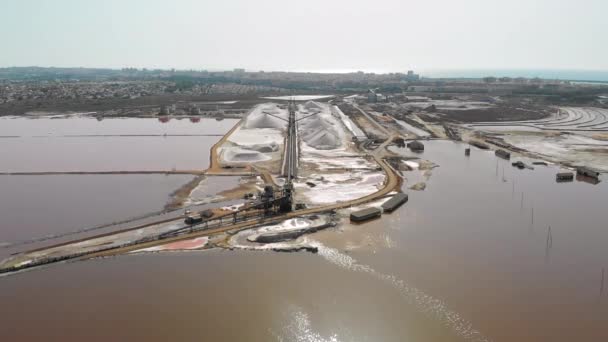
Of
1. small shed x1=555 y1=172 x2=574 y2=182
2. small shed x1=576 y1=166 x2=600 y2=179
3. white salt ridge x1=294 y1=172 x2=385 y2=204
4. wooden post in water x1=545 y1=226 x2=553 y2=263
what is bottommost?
wooden post in water x1=545 y1=226 x2=553 y2=263

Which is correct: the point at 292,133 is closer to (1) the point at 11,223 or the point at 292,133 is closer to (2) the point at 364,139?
(2) the point at 364,139

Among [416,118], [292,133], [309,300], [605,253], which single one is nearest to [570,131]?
[416,118]

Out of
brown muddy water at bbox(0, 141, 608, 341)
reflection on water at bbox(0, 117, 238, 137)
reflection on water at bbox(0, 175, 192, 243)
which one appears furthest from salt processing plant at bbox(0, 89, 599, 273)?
reflection on water at bbox(0, 117, 238, 137)

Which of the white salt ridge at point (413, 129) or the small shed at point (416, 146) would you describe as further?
the white salt ridge at point (413, 129)

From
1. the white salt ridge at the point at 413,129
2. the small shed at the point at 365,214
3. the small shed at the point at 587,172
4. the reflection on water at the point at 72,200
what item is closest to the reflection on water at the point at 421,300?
the small shed at the point at 365,214

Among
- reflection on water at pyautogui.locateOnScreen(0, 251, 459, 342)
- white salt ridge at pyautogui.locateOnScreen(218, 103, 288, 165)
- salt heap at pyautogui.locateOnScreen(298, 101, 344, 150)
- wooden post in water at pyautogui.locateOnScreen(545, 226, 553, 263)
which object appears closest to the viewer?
reflection on water at pyautogui.locateOnScreen(0, 251, 459, 342)

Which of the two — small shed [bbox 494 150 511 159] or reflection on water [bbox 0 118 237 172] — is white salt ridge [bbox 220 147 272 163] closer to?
reflection on water [bbox 0 118 237 172]

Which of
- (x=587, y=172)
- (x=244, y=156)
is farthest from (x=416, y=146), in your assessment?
(x=244, y=156)

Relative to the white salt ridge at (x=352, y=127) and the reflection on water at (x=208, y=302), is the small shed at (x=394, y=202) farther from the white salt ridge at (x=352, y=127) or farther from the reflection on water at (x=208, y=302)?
the white salt ridge at (x=352, y=127)

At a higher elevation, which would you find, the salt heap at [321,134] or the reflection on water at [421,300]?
the salt heap at [321,134]
